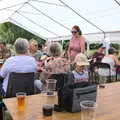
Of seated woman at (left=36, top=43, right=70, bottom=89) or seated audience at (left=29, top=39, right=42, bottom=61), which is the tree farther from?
seated woman at (left=36, top=43, right=70, bottom=89)

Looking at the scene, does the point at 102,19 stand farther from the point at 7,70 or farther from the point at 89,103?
the point at 89,103

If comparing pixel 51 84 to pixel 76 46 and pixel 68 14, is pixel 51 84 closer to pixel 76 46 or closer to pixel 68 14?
pixel 76 46

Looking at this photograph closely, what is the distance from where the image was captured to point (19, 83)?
120 inches

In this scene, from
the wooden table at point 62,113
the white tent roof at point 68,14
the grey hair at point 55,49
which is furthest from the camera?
the white tent roof at point 68,14

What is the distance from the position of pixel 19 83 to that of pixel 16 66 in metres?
0.29

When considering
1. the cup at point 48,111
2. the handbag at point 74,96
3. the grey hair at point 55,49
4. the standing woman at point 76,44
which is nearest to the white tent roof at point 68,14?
the standing woman at point 76,44

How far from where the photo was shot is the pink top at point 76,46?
217 inches

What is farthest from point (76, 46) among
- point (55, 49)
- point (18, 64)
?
point (18, 64)

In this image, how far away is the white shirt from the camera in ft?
10.6

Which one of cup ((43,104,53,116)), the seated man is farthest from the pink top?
cup ((43,104,53,116))

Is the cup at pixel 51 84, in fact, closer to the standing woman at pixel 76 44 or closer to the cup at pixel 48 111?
the cup at pixel 48 111

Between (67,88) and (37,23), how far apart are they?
10.7 m

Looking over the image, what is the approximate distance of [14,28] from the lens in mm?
20672

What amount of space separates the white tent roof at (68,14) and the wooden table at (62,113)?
15.9 ft
